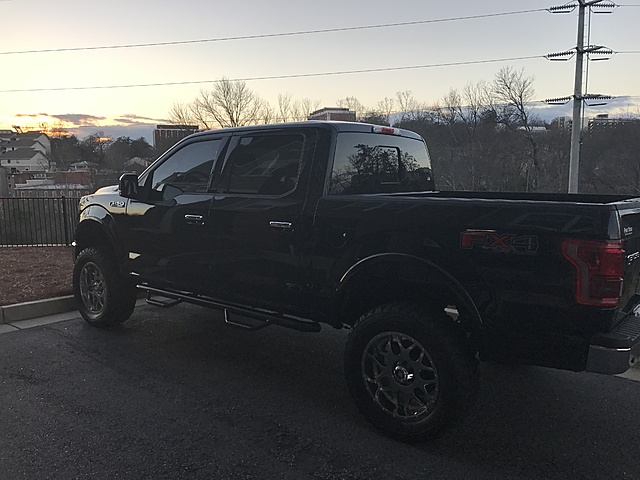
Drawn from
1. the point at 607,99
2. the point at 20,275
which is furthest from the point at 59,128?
the point at 20,275

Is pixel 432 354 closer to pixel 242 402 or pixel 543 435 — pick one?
pixel 543 435

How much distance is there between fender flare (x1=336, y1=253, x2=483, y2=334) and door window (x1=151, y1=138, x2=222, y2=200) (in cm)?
174

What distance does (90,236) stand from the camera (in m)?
5.84

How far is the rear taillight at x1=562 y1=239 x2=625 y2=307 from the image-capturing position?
2670 mm

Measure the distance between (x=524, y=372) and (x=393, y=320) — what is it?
6.42ft

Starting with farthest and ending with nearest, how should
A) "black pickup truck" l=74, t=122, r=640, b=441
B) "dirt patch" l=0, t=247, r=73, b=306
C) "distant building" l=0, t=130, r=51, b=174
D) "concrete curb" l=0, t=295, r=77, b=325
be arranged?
"distant building" l=0, t=130, r=51, b=174
"dirt patch" l=0, t=247, r=73, b=306
"concrete curb" l=0, t=295, r=77, b=325
"black pickup truck" l=74, t=122, r=640, b=441

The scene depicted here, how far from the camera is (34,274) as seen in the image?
784 cm

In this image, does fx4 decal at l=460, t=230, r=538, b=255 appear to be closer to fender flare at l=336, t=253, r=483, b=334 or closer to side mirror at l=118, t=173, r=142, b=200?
fender flare at l=336, t=253, r=483, b=334

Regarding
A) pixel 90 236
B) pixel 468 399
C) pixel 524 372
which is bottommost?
pixel 524 372

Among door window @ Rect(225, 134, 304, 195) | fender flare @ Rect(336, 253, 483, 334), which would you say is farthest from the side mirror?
fender flare @ Rect(336, 253, 483, 334)

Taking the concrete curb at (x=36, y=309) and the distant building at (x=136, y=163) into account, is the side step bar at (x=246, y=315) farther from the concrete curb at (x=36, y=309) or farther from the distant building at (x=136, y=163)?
the distant building at (x=136, y=163)

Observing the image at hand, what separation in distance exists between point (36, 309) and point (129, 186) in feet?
7.81

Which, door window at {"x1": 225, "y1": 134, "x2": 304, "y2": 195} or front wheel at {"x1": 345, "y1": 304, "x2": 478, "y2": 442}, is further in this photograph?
door window at {"x1": 225, "y1": 134, "x2": 304, "y2": 195}

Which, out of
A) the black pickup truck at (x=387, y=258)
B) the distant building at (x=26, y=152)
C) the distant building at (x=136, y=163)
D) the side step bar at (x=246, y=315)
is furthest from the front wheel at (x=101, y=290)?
the distant building at (x=26, y=152)
